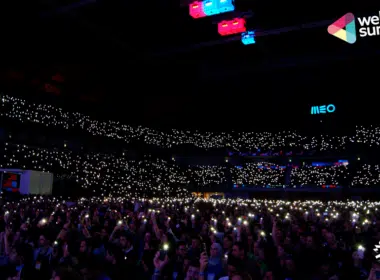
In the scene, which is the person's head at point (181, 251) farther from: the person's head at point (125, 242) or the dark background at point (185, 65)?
the dark background at point (185, 65)

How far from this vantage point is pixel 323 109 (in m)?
39.1

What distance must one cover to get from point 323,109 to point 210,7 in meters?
29.8

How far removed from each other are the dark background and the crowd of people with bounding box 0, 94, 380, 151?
875 mm

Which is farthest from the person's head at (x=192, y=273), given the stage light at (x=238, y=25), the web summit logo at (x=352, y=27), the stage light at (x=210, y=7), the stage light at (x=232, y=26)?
the stage light at (x=238, y=25)

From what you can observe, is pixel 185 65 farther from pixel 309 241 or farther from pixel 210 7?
pixel 309 241

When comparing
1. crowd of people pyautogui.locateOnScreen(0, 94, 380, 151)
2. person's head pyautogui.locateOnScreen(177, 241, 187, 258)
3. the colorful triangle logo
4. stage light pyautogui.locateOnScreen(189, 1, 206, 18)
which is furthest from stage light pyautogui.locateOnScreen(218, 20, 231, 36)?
crowd of people pyautogui.locateOnScreen(0, 94, 380, 151)

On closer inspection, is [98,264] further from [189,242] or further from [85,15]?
[85,15]

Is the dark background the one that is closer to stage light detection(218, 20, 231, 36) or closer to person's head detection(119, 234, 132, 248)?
stage light detection(218, 20, 231, 36)

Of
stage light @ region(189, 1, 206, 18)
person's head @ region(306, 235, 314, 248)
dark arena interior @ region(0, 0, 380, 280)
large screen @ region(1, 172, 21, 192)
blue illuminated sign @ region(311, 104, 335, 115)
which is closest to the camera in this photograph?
dark arena interior @ region(0, 0, 380, 280)

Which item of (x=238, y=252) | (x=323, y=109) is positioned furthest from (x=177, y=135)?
(x=238, y=252)

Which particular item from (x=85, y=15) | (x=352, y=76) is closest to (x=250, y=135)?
(x=352, y=76)

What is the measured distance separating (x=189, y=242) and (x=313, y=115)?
33935 mm

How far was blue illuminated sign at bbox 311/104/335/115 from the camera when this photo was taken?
3884cm

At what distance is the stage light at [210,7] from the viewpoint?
1182 centimetres
